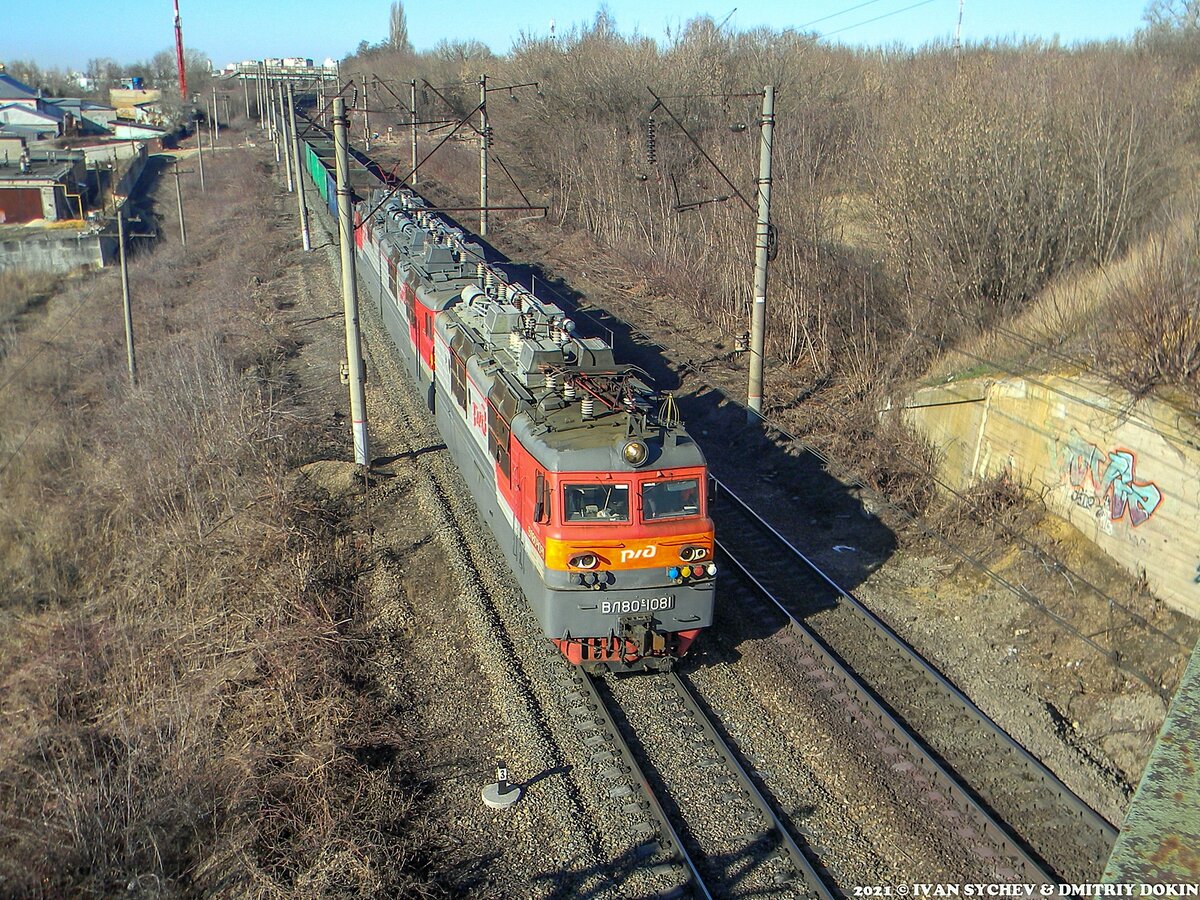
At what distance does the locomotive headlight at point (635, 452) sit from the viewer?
400 inches

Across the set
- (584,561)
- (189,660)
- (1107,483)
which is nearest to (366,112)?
(189,660)

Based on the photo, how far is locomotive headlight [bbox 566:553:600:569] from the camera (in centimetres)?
1016

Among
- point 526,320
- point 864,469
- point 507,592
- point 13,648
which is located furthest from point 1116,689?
point 13,648

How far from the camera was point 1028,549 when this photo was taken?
13656 millimetres

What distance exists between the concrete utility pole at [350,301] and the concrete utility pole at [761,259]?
7525 mm

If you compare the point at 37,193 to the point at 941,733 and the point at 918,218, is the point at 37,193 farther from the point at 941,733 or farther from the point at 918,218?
the point at 941,733

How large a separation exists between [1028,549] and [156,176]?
260ft

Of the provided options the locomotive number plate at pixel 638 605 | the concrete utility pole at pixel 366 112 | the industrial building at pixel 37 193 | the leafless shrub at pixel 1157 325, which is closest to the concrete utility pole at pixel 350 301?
the concrete utility pole at pixel 366 112

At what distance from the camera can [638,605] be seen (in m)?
10.5

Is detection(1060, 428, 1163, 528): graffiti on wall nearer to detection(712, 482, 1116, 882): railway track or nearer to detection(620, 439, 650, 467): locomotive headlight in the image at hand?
detection(712, 482, 1116, 882): railway track

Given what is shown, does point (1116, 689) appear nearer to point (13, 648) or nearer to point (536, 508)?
point (536, 508)

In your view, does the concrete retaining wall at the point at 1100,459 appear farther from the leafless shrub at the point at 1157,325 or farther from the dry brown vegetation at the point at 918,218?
the dry brown vegetation at the point at 918,218

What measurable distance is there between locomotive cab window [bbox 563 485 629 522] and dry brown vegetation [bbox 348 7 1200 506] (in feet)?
24.9

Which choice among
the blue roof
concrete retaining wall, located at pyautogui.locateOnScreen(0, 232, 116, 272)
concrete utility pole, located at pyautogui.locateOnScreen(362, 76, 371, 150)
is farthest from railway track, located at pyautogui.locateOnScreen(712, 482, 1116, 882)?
the blue roof
